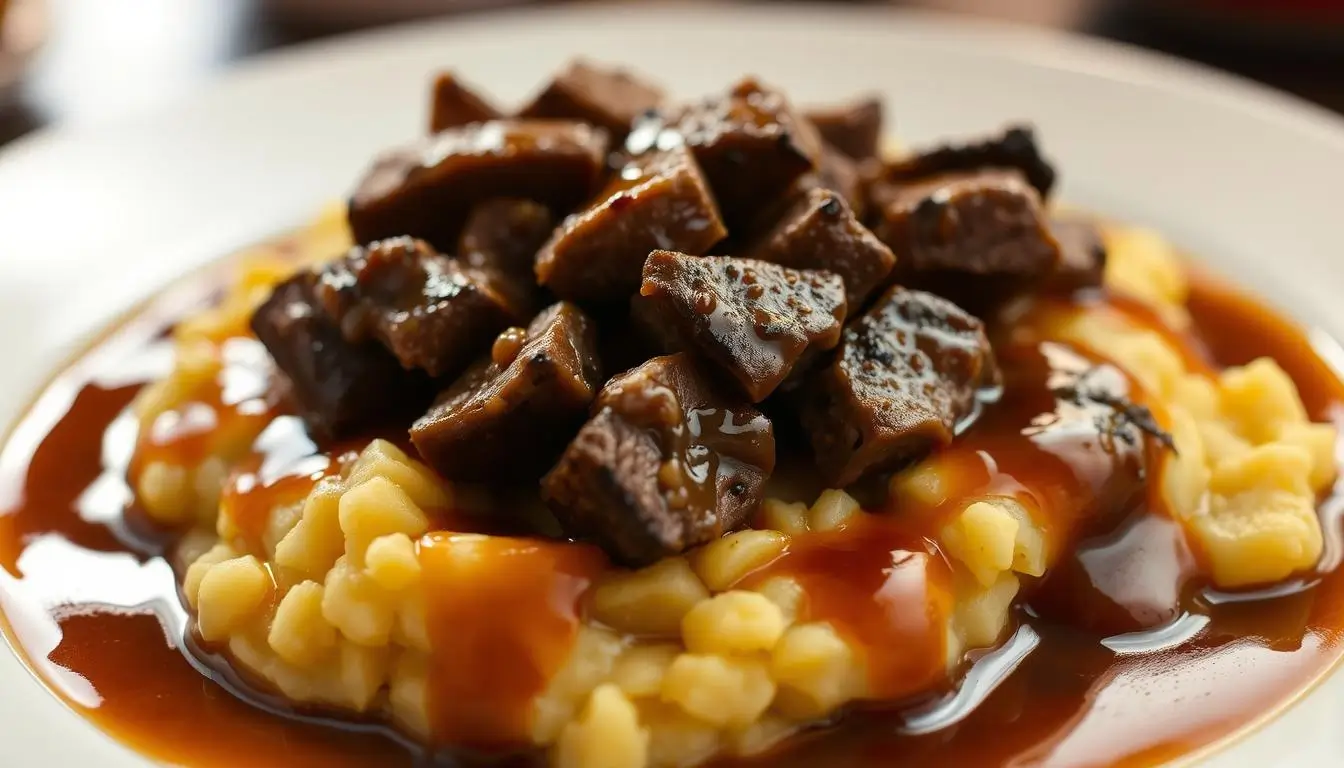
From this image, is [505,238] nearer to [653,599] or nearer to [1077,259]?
[653,599]

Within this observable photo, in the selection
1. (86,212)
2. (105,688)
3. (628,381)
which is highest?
(628,381)

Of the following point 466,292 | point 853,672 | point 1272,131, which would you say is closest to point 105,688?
point 466,292

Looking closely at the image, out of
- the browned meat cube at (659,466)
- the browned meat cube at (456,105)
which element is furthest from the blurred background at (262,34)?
the browned meat cube at (659,466)

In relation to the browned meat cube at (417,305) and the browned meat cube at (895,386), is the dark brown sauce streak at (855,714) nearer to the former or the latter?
the browned meat cube at (895,386)

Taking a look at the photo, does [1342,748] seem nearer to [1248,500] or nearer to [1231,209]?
[1248,500]

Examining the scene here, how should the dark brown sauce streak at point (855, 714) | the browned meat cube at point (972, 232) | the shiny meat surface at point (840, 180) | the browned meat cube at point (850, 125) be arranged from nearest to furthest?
the dark brown sauce streak at point (855, 714), the browned meat cube at point (972, 232), the shiny meat surface at point (840, 180), the browned meat cube at point (850, 125)

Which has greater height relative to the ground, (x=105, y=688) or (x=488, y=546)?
(x=488, y=546)

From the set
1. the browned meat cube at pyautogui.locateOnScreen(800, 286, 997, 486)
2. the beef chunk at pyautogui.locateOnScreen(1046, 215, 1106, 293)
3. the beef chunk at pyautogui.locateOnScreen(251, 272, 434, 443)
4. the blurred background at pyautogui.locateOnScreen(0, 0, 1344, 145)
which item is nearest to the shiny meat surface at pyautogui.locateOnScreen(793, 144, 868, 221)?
the browned meat cube at pyautogui.locateOnScreen(800, 286, 997, 486)
